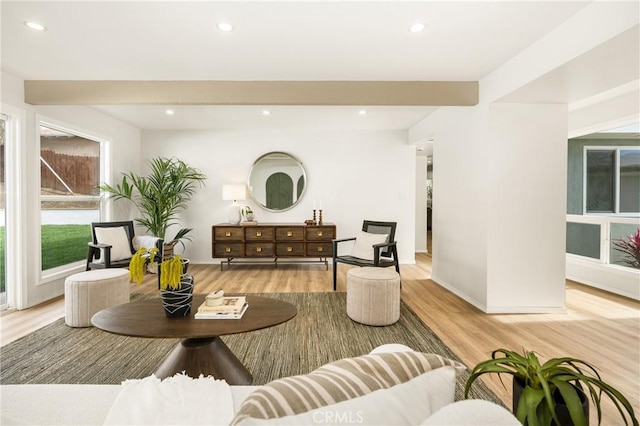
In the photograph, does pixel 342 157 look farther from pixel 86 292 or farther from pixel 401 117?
pixel 86 292

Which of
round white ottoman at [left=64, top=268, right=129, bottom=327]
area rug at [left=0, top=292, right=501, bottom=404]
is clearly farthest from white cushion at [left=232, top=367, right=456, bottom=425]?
round white ottoman at [left=64, top=268, right=129, bottom=327]

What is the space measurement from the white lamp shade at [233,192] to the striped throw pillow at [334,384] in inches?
186

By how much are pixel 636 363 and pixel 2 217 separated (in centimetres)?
561

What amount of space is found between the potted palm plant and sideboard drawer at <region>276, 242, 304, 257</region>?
152 cm

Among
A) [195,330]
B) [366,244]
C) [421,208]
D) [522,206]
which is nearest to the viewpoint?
[195,330]

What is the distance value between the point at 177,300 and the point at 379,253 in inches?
96.5

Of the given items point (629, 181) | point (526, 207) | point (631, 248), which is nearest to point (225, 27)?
point (526, 207)

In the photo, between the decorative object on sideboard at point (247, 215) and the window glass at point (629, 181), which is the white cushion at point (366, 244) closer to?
the decorative object on sideboard at point (247, 215)

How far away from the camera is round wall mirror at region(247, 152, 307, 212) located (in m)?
5.57

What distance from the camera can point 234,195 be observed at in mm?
Result: 5160

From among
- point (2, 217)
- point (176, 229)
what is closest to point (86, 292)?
point (2, 217)

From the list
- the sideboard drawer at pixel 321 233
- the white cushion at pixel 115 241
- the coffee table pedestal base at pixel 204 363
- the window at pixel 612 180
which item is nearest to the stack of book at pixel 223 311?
the coffee table pedestal base at pixel 204 363
